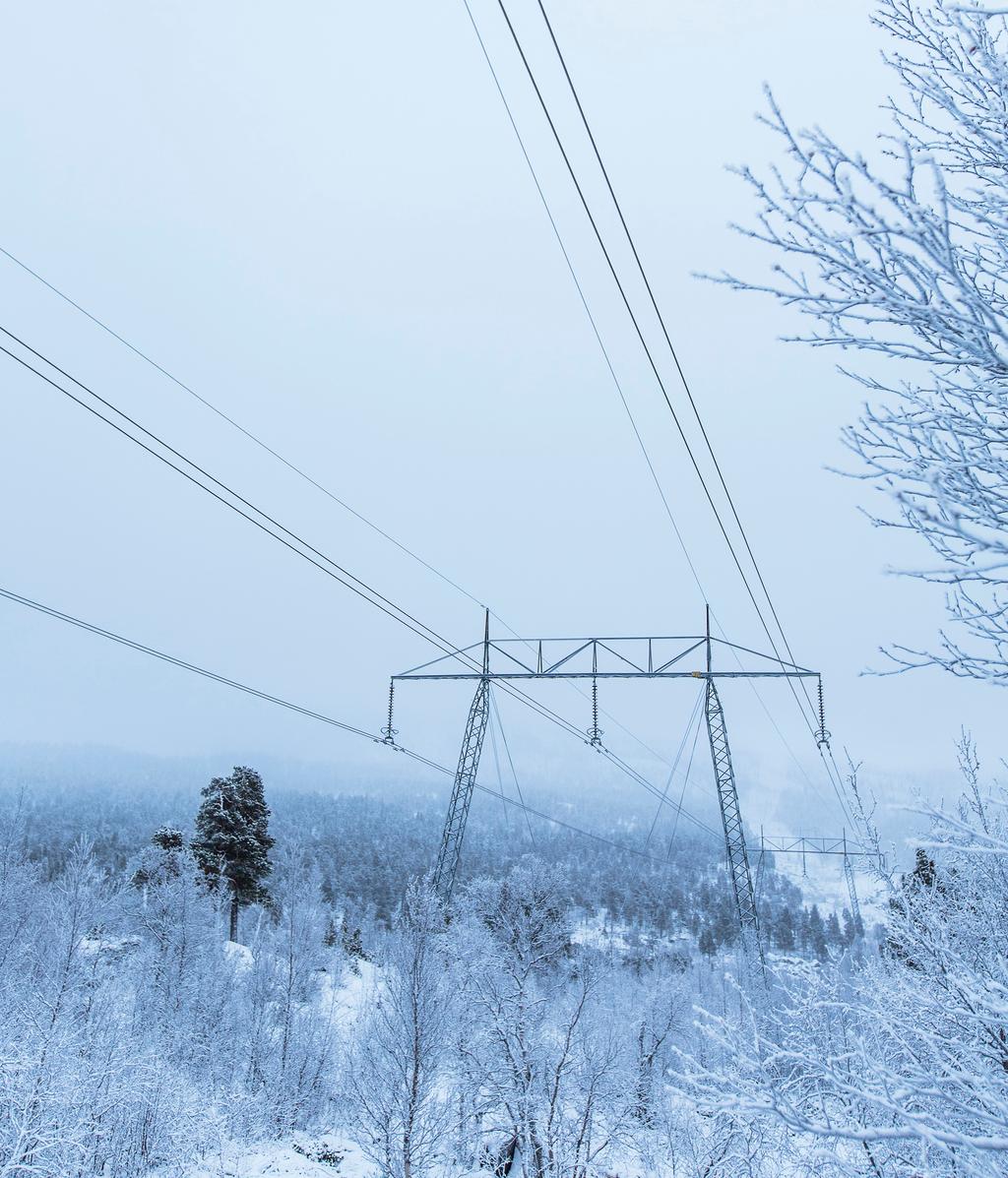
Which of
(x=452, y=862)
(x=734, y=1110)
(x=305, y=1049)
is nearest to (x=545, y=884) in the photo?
(x=305, y=1049)

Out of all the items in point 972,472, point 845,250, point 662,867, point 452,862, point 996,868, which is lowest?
point 662,867

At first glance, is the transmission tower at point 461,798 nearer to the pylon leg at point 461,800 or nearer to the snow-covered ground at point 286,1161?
the pylon leg at point 461,800

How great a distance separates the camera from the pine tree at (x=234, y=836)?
48.0m

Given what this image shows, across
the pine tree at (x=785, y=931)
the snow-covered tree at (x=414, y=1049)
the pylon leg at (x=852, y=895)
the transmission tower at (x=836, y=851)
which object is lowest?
the pine tree at (x=785, y=931)

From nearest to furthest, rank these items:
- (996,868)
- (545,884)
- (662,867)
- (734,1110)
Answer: (734,1110) → (996,868) → (545,884) → (662,867)

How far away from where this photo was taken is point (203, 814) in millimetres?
48719

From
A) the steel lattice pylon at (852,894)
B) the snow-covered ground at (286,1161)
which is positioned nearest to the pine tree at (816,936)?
the snow-covered ground at (286,1161)

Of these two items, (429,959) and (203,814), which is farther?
(203,814)

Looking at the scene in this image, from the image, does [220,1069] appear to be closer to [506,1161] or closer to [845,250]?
[506,1161]

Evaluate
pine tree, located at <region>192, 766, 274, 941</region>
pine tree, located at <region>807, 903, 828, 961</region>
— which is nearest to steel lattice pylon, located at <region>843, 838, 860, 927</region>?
pine tree, located at <region>192, 766, 274, 941</region>

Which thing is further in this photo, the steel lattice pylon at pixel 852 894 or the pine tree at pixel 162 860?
the pine tree at pixel 162 860

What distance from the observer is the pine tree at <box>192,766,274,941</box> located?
48000 millimetres

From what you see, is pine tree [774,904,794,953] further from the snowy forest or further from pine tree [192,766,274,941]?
pine tree [192,766,274,941]

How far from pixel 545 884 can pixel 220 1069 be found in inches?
764
